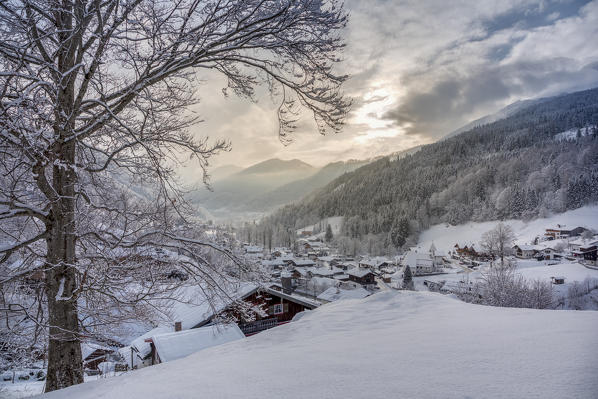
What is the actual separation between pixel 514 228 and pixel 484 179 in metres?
27.0

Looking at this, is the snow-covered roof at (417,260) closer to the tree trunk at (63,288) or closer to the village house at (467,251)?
the village house at (467,251)

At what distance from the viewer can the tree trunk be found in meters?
3.25

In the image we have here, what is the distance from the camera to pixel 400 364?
182 centimetres

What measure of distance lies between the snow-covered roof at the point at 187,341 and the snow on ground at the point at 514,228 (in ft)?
214

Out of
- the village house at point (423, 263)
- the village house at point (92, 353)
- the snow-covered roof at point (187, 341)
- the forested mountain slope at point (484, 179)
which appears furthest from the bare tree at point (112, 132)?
the forested mountain slope at point (484, 179)

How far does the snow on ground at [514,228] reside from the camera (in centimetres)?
5634

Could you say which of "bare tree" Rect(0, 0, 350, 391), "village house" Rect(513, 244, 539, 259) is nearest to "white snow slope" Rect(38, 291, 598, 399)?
"bare tree" Rect(0, 0, 350, 391)

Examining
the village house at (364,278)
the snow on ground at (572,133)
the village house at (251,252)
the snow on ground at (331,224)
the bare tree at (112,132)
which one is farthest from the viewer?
the snow on ground at (331,224)

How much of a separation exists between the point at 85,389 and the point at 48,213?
2113 mm

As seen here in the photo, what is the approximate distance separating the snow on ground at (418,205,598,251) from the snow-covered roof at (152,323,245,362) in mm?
65295

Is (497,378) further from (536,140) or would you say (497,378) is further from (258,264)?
(536,140)

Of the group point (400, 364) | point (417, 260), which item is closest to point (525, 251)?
point (417, 260)

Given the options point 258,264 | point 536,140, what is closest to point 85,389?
point 258,264

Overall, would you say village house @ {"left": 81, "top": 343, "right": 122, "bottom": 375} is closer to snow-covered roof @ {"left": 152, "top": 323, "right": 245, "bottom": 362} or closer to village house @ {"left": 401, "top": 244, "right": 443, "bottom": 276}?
snow-covered roof @ {"left": 152, "top": 323, "right": 245, "bottom": 362}
